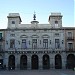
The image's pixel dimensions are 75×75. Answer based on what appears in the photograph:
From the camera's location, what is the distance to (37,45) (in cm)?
5728

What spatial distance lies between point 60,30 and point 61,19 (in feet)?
10.5

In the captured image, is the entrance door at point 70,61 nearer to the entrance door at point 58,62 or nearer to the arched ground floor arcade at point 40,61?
the arched ground floor arcade at point 40,61

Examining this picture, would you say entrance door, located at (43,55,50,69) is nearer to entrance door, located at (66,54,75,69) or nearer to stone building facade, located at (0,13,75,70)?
stone building facade, located at (0,13,75,70)

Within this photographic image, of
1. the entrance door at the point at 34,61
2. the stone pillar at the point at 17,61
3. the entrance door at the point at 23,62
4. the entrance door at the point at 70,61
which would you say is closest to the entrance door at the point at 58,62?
the entrance door at the point at 70,61

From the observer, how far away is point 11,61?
189 feet

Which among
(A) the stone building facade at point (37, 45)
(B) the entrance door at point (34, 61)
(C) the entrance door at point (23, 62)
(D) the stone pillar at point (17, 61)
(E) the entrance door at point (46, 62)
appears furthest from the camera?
(B) the entrance door at point (34, 61)

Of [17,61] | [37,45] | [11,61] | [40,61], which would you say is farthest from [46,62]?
[11,61]

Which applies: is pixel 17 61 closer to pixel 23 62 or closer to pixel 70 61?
pixel 23 62

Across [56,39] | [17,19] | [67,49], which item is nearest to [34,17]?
[17,19]

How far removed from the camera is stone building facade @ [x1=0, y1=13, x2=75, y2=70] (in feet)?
185

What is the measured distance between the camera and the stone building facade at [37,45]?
5628 centimetres

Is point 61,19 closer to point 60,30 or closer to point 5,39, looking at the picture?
point 60,30

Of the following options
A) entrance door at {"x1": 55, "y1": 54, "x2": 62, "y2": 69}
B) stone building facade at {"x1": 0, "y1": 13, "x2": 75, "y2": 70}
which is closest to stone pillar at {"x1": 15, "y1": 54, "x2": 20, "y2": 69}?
stone building facade at {"x1": 0, "y1": 13, "x2": 75, "y2": 70}

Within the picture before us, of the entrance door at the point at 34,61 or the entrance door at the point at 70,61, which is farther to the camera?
the entrance door at the point at 34,61
